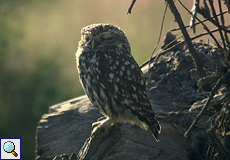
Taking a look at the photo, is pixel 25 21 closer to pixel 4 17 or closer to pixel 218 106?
pixel 4 17

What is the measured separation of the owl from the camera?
349 centimetres

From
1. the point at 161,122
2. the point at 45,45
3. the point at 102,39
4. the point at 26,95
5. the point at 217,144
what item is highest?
the point at 45,45

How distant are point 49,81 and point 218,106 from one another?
4801mm

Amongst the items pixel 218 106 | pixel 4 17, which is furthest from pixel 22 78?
pixel 218 106

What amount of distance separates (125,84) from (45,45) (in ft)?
18.2

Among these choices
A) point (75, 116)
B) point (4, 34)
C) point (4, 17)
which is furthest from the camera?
point (4, 17)

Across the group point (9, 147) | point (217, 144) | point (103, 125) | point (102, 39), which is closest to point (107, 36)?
point (102, 39)

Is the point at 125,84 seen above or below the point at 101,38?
below

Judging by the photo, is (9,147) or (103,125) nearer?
(103,125)

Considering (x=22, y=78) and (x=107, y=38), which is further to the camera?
(x=22, y=78)

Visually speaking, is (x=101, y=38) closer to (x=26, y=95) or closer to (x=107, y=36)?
(x=107, y=36)

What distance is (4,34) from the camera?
8281 mm

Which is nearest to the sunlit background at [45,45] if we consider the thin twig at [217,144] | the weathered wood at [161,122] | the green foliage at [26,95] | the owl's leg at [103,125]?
the green foliage at [26,95]

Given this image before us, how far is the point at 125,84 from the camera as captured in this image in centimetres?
352
